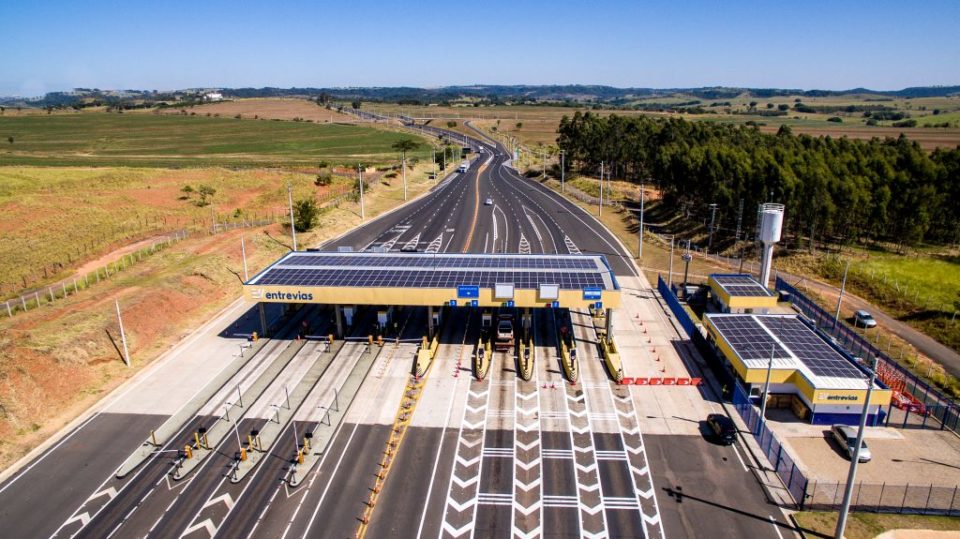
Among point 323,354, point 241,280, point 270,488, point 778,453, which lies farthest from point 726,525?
point 241,280

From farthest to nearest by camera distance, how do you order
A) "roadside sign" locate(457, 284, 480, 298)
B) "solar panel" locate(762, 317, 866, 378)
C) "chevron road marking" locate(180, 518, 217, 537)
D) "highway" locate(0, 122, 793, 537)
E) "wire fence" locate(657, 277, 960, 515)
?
"roadside sign" locate(457, 284, 480, 298) → "solar panel" locate(762, 317, 866, 378) → "wire fence" locate(657, 277, 960, 515) → "highway" locate(0, 122, 793, 537) → "chevron road marking" locate(180, 518, 217, 537)

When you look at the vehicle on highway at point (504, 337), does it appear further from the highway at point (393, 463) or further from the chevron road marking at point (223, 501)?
the chevron road marking at point (223, 501)

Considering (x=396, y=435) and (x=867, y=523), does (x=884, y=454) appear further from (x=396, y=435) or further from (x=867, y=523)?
(x=396, y=435)

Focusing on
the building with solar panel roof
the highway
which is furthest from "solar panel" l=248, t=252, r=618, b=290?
the building with solar panel roof

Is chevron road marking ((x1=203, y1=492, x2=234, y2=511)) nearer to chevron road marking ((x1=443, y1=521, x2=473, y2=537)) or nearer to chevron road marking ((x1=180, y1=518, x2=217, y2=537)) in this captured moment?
chevron road marking ((x1=180, y1=518, x2=217, y2=537))

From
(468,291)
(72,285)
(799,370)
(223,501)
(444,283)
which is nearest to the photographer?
(223,501)

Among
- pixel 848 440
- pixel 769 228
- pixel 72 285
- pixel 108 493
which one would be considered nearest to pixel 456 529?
pixel 108 493

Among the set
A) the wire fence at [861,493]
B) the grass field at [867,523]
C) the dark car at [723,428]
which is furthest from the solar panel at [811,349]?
the grass field at [867,523]
